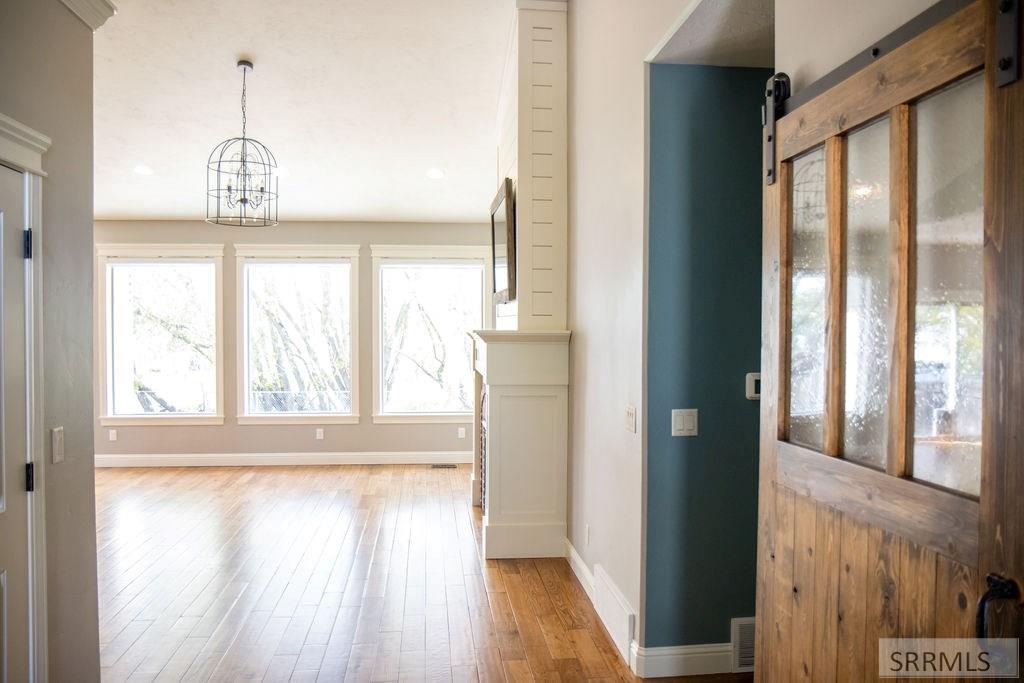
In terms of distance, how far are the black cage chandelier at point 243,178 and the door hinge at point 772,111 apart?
314 centimetres

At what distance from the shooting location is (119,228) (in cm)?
754

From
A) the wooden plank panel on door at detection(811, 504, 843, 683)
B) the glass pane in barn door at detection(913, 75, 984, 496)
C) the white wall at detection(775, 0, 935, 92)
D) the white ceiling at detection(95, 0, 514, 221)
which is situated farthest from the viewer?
the white ceiling at detection(95, 0, 514, 221)

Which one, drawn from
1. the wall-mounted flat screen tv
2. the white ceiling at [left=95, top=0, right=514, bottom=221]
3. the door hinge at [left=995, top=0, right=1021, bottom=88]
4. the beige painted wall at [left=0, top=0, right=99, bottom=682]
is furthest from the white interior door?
the wall-mounted flat screen tv

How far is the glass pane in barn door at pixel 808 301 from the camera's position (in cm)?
149

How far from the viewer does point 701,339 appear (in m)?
2.76

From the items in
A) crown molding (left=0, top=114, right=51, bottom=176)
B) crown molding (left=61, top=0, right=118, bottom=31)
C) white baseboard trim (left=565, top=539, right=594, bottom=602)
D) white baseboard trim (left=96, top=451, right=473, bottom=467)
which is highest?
crown molding (left=61, top=0, right=118, bottom=31)

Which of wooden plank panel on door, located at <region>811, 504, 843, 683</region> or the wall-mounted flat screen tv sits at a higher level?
the wall-mounted flat screen tv

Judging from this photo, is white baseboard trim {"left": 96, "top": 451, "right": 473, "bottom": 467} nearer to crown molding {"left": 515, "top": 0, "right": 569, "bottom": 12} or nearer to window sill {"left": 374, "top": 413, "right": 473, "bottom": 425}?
window sill {"left": 374, "top": 413, "right": 473, "bottom": 425}

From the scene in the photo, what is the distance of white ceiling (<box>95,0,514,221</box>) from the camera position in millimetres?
4293

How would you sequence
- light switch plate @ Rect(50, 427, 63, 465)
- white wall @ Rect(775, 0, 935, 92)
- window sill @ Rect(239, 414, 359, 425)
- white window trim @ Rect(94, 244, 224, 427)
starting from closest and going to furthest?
white wall @ Rect(775, 0, 935, 92) → light switch plate @ Rect(50, 427, 63, 465) → white window trim @ Rect(94, 244, 224, 427) → window sill @ Rect(239, 414, 359, 425)

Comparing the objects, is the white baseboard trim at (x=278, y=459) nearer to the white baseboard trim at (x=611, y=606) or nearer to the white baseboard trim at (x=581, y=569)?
the white baseboard trim at (x=581, y=569)

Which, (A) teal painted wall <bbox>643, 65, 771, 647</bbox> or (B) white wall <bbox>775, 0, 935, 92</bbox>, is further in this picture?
(A) teal painted wall <bbox>643, 65, 771, 647</bbox>

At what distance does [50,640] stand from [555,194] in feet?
10.8

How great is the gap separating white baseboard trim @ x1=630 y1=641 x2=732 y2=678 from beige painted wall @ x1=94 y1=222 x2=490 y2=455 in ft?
16.8
